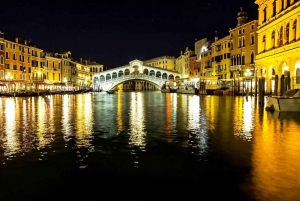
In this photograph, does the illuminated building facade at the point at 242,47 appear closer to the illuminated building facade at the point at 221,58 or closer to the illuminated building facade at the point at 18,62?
the illuminated building facade at the point at 221,58

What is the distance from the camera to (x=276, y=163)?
7.52 meters

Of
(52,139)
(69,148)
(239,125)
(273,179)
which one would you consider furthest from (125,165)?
(239,125)

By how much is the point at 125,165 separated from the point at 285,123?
30.3 feet

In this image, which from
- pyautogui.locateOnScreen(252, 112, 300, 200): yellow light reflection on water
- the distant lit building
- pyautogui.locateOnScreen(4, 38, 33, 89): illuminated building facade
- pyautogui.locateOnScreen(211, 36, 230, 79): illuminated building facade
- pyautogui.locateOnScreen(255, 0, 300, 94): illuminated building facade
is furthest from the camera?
pyautogui.locateOnScreen(211, 36, 230, 79): illuminated building facade

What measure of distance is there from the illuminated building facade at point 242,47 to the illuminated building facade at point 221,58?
5.46 feet

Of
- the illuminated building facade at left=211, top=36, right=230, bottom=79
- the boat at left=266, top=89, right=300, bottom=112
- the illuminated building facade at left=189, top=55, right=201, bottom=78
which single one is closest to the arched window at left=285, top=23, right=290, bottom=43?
the boat at left=266, top=89, right=300, bottom=112

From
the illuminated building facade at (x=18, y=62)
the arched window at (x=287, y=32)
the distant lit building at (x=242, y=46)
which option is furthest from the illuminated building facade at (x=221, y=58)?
the illuminated building facade at (x=18, y=62)

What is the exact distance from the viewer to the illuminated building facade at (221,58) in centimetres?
6084

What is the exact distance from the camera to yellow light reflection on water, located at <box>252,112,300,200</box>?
18.8 feet

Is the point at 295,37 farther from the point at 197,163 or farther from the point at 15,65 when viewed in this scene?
the point at 15,65

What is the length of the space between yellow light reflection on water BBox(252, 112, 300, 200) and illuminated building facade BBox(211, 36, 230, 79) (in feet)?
163

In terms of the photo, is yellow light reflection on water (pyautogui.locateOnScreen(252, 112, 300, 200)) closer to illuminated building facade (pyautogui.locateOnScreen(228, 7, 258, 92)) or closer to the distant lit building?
illuminated building facade (pyautogui.locateOnScreen(228, 7, 258, 92))

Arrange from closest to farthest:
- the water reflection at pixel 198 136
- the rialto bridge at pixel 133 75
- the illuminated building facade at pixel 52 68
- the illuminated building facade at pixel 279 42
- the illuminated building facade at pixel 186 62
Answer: the water reflection at pixel 198 136 → the illuminated building facade at pixel 279 42 → the illuminated building facade at pixel 52 68 → the rialto bridge at pixel 133 75 → the illuminated building facade at pixel 186 62

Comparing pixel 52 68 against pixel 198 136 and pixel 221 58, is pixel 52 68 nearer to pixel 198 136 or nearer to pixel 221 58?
pixel 221 58
